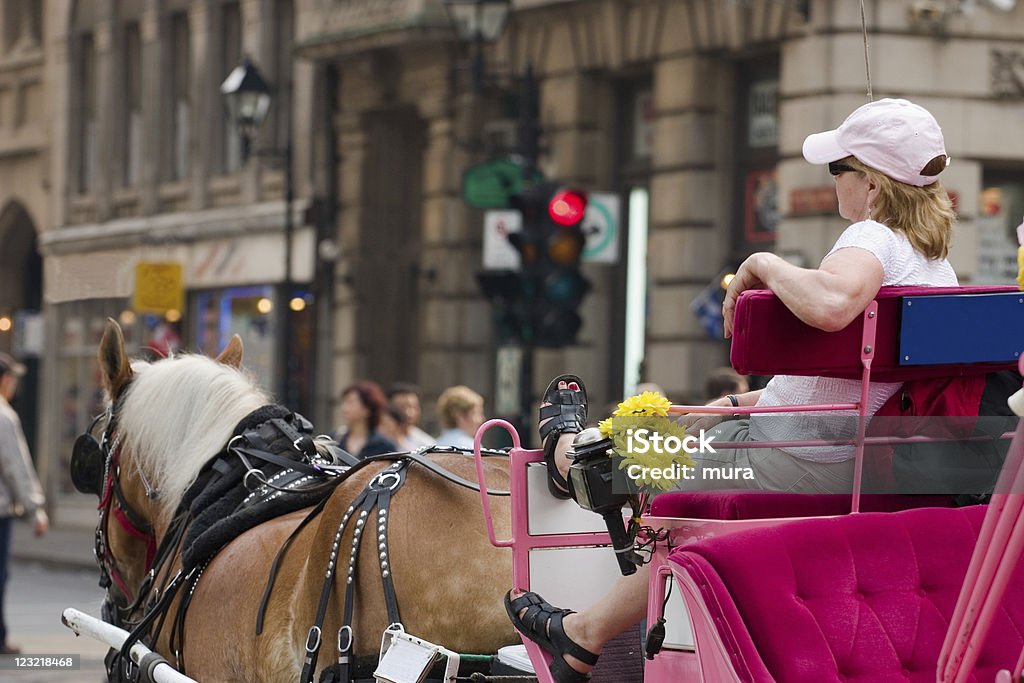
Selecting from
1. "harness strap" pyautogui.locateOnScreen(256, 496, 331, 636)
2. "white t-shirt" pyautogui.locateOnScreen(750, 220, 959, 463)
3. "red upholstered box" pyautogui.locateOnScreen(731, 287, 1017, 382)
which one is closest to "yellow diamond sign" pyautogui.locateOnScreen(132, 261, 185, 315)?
"harness strap" pyautogui.locateOnScreen(256, 496, 331, 636)

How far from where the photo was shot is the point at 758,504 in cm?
385

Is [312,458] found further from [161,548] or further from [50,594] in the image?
[50,594]

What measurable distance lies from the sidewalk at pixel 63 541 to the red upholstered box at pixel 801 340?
16336 millimetres

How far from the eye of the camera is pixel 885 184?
13.1 feet

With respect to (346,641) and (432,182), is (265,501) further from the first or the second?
(432,182)

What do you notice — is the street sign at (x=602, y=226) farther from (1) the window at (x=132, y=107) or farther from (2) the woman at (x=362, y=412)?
(1) the window at (x=132, y=107)

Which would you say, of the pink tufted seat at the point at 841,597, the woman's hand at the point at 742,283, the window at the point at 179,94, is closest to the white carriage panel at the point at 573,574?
the pink tufted seat at the point at 841,597

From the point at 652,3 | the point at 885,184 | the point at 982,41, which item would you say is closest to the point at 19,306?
the point at 652,3

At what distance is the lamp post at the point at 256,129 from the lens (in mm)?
19062

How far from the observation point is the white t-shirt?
3834mm

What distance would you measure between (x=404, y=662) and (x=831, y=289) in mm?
1637

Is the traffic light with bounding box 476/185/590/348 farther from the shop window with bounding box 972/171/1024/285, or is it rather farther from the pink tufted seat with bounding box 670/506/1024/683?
the pink tufted seat with bounding box 670/506/1024/683

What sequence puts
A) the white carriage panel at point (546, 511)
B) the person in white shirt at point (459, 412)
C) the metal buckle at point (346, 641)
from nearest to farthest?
the white carriage panel at point (546, 511) → the metal buckle at point (346, 641) → the person in white shirt at point (459, 412)

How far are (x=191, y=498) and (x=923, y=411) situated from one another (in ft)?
9.56
